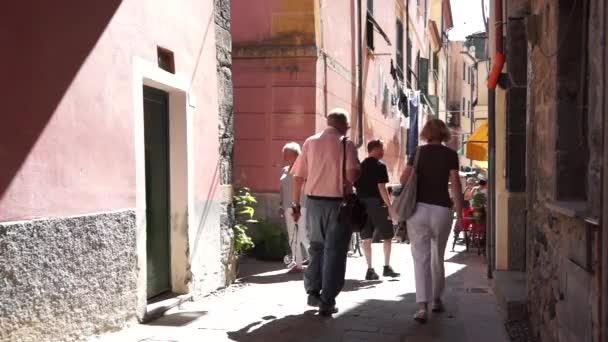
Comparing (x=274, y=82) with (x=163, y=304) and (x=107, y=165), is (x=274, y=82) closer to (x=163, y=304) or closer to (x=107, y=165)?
(x=163, y=304)

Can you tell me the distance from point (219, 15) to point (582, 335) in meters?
5.22

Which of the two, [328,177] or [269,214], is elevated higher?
[328,177]

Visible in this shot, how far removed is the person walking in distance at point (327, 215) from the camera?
5531mm

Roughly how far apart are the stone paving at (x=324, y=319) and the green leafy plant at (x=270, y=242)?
1.62 metres

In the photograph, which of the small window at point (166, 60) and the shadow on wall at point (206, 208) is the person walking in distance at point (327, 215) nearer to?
the shadow on wall at point (206, 208)

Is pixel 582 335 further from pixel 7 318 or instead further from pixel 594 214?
pixel 7 318

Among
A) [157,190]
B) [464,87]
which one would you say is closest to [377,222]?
[157,190]

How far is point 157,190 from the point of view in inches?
239

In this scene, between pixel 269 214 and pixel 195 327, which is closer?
pixel 195 327

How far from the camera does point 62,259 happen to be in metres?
4.30

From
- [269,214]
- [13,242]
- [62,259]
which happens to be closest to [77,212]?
[62,259]

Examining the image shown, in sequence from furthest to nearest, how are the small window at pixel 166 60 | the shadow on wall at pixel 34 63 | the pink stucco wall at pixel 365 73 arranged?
the pink stucco wall at pixel 365 73
the small window at pixel 166 60
the shadow on wall at pixel 34 63

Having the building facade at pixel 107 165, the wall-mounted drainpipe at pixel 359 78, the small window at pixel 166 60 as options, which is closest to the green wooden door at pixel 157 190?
the building facade at pixel 107 165

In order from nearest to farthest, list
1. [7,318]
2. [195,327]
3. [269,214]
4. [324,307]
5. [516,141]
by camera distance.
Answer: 1. [7,318]
2. [195,327]
3. [324,307]
4. [516,141]
5. [269,214]
